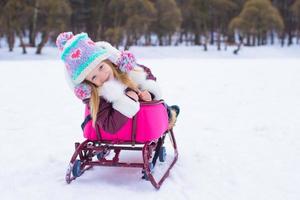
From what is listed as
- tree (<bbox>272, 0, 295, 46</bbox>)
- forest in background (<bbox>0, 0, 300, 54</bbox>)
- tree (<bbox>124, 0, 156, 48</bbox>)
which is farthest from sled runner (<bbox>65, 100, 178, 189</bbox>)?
tree (<bbox>272, 0, 295, 46</bbox>)

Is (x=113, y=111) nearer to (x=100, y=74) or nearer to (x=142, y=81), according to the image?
(x=100, y=74)

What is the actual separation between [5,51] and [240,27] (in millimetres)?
14953

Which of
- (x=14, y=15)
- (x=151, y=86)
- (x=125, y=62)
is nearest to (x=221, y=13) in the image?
(x=14, y=15)

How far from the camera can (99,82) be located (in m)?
2.53

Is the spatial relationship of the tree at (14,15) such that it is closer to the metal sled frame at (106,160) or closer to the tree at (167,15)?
the tree at (167,15)

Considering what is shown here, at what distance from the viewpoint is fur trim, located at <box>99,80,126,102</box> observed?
8.07 feet

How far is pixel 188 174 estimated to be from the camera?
2.90 meters

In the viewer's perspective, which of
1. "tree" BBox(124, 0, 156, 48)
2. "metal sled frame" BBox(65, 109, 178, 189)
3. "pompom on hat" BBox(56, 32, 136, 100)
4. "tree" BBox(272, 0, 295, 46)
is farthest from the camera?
"tree" BBox(272, 0, 295, 46)

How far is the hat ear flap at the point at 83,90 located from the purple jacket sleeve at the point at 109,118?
9 centimetres

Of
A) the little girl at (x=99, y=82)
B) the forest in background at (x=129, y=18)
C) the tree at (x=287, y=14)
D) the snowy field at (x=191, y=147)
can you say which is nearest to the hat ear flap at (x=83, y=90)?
the little girl at (x=99, y=82)

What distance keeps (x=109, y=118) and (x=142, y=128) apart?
231mm

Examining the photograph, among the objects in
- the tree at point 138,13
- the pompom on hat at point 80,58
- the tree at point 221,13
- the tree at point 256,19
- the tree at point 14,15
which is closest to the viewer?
the pompom on hat at point 80,58

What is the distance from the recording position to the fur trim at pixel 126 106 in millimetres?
2457

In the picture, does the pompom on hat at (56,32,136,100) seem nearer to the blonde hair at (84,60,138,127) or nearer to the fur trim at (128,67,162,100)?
the blonde hair at (84,60,138,127)
